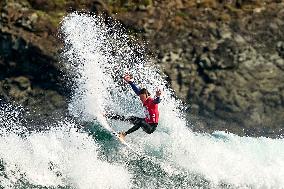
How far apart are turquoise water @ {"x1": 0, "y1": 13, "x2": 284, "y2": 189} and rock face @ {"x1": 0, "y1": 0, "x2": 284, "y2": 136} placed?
0.66 meters

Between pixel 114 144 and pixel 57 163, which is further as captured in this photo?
pixel 114 144

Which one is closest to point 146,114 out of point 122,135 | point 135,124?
point 135,124

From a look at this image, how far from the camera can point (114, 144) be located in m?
17.3

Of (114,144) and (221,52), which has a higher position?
(221,52)

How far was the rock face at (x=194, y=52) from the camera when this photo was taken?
21.1 m

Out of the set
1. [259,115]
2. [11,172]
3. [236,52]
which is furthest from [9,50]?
[259,115]

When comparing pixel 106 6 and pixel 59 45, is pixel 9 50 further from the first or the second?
pixel 106 6

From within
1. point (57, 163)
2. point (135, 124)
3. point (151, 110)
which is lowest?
point (57, 163)

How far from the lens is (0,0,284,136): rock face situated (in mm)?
21141

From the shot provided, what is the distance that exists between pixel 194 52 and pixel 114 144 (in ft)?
21.1

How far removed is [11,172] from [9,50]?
701cm

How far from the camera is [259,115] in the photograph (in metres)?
23.3

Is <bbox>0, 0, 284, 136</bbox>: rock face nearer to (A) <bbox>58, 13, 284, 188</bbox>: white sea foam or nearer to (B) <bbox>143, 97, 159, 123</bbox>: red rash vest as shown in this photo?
(A) <bbox>58, 13, 284, 188</bbox>: white sea foam

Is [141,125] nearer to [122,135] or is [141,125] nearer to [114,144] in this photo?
[122,135]
